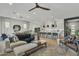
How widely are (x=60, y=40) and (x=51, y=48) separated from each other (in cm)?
25

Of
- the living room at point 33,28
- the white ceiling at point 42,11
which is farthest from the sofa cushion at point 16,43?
the white ceiling at point 42,11

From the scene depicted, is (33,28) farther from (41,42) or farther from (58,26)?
(58,26)

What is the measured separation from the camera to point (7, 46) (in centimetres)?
→ 234

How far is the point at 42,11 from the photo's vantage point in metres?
2.36

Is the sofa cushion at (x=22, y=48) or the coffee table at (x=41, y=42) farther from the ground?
the coffee table at (x=41, y=42)

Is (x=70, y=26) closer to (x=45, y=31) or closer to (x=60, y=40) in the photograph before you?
(x=60, y=40)

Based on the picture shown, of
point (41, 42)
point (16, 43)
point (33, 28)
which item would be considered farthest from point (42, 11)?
point (16, 43)

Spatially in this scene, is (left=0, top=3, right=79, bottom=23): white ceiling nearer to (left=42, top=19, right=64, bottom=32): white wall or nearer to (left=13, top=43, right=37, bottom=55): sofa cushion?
(left=42, top=19, right=64, bottom=32): white wall

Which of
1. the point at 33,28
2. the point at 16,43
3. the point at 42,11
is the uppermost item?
the point at 42,11

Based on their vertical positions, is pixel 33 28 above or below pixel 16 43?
above

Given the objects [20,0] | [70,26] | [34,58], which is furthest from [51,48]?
[20,0]

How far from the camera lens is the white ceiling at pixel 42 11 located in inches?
91.9

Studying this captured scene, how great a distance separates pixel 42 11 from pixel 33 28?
1.28ft

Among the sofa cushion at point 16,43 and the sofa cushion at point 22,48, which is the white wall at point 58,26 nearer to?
the sofa cushion at point 22,48
